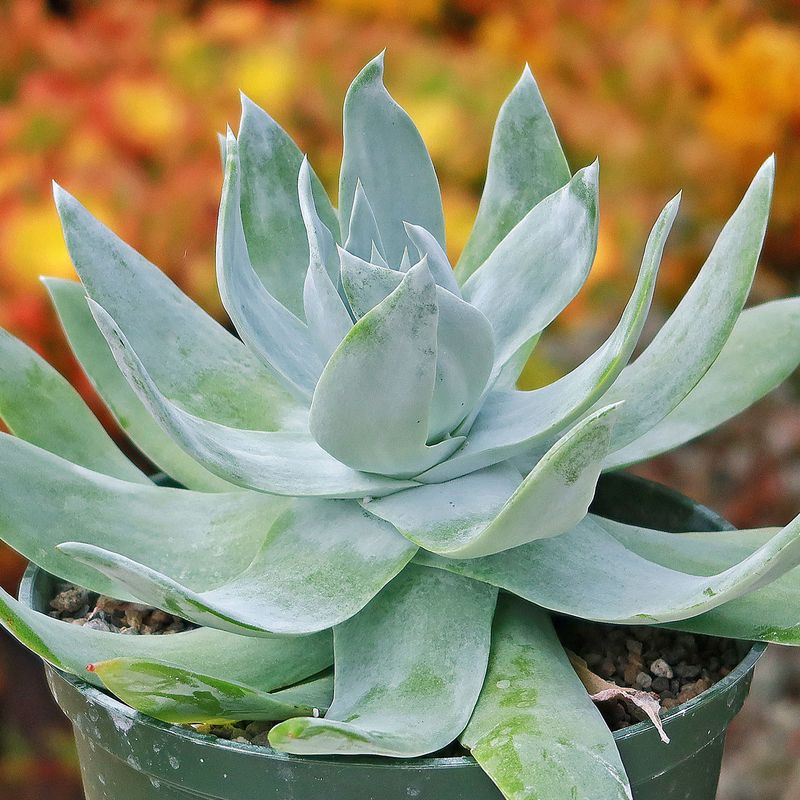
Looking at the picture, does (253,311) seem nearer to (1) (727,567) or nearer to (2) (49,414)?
(2) (49,414)

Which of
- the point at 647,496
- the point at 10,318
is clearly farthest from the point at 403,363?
the point at 10,318

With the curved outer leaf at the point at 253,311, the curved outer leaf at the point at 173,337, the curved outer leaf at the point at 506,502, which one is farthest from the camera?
the curved outer leaf at the point at 173,337

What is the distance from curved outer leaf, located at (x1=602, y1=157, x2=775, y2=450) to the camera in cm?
66

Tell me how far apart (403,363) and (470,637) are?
16 cm

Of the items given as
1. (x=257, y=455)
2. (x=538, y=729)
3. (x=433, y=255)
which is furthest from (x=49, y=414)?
(x=538, y=729)

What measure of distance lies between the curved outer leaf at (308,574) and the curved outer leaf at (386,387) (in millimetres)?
40

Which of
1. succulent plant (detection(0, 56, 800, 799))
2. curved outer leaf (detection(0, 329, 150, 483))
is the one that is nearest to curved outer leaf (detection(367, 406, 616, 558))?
succulent plant (detection(0, 56, 800, 799))

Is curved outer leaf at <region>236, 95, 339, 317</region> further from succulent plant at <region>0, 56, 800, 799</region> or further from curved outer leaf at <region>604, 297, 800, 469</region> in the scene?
curved outer leaf at <region>604, 297, 800, 469</region>

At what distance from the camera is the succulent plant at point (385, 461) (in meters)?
0.57

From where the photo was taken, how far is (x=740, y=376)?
82 centimetres

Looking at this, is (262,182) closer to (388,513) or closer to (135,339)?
(135,339)

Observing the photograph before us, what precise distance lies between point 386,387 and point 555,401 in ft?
0.40

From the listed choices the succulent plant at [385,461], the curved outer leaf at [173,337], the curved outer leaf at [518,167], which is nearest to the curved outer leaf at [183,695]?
the succulent plant at [385,461]

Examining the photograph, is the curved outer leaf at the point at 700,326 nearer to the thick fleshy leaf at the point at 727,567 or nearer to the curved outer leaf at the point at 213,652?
the thick fleshy leaf at the point at 727,567
